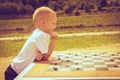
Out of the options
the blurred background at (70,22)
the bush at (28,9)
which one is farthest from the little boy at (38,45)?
the bush at (28,9)

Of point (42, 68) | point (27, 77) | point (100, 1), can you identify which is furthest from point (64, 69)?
point (100, 1)

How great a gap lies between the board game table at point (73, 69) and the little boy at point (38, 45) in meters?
0.09

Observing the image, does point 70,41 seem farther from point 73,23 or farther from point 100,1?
point 100,1

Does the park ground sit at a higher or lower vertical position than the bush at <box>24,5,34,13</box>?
lower

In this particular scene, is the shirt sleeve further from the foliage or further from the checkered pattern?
the foliage

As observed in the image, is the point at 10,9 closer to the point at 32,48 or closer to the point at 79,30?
the point at 79,30

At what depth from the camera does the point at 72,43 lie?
27.8 feet

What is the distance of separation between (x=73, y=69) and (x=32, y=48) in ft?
1.65

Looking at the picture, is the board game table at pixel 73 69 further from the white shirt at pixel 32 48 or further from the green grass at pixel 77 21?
the green grass at pixel 77 21

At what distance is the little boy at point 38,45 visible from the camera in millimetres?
2656

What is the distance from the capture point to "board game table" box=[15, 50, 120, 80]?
2154mm

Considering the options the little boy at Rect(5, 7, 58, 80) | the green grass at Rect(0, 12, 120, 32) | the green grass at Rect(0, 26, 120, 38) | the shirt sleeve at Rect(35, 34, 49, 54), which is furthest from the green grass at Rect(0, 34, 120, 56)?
the shirt sleeve at Rect(35, 34, 49, 54)

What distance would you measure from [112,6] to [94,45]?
1296mm

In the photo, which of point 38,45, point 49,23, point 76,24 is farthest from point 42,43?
point 76,24
